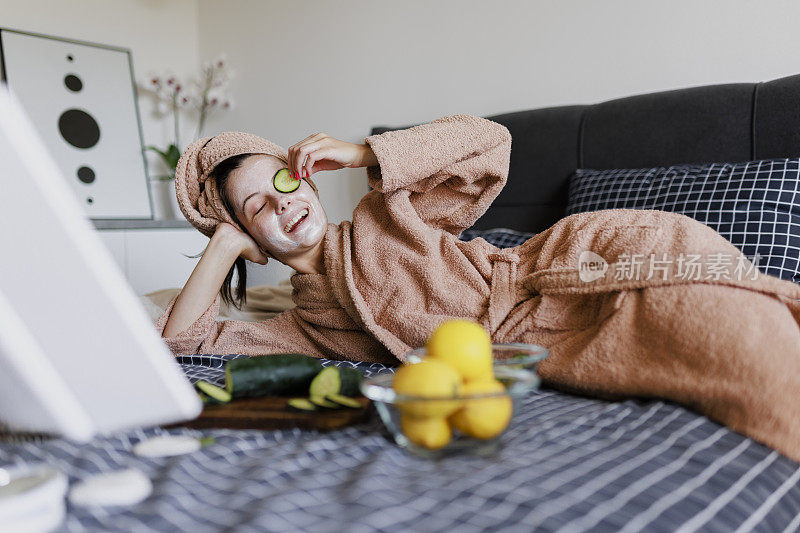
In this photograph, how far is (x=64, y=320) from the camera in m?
0.52

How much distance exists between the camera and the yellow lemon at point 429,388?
64 centimetres

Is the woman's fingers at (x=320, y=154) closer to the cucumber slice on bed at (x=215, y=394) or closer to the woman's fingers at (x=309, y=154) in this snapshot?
the woman's fingers at (x=309, y=154)

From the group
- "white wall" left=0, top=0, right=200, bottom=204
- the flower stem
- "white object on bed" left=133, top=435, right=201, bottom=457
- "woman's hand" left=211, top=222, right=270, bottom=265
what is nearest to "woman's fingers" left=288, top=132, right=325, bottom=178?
"woman's hand" left=211, top=222, right=270, bottom=265

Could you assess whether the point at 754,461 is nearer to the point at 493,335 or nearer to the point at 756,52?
the point at 493,335

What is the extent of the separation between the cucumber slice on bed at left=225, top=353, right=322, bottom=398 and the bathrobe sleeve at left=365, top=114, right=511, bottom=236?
49cm

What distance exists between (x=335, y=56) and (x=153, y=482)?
8.93 ft

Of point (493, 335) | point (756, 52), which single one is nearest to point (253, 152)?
point (493, 335)

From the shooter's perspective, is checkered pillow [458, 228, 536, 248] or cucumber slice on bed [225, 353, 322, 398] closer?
cucumber slice on bed [225, 353, 322, 398]

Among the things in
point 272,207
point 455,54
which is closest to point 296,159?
point 272,207

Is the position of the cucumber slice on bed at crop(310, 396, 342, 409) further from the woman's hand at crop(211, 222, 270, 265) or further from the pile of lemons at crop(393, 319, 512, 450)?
the woman's hand at crop(211, 222, 270, 265)

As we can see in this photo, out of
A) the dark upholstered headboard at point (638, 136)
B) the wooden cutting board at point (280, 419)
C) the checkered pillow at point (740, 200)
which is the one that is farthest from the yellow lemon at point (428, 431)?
the dark upholstered headboard at point (638, 136)

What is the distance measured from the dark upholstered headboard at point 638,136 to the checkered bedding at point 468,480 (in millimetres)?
1136

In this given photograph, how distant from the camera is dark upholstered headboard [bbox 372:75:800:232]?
5.59ft

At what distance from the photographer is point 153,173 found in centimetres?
360
